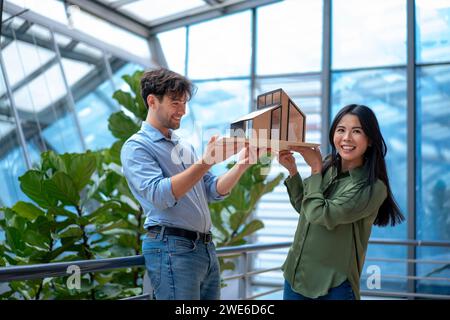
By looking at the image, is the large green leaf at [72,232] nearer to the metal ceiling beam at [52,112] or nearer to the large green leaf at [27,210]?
the large green leaf at [27,210]

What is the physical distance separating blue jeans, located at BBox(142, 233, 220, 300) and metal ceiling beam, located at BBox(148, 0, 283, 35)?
18.1 ft

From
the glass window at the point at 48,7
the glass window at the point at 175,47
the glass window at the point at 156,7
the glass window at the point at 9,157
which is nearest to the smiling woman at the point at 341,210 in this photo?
the glass window at the point at 9,157

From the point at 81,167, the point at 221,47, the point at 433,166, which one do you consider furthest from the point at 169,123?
the point at 221,47

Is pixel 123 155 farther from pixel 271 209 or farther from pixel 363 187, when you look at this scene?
pixel 271 209

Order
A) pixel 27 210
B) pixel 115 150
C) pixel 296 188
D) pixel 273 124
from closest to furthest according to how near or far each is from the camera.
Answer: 1. pixel 273 124
2. pixel 296 188
3. pixel 27 210
4. pixel 115 150

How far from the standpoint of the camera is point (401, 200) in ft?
20.0

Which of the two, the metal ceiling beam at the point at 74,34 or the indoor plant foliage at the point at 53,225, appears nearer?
the indoor plant foliage at the point at 53,225

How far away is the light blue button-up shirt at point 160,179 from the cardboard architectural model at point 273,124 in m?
0.23

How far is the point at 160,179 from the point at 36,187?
150cm

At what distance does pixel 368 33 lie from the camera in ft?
21.2

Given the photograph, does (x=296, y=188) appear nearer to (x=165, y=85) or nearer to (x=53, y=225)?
(x=165, y=85)

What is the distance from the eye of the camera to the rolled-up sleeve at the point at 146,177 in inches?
63.6

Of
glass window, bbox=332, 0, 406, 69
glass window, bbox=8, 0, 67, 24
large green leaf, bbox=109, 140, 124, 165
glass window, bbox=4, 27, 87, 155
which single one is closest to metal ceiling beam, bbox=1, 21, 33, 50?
glass window, bbox=4, 27, 87, 155

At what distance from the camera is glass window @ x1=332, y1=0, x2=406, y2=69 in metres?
6.28
